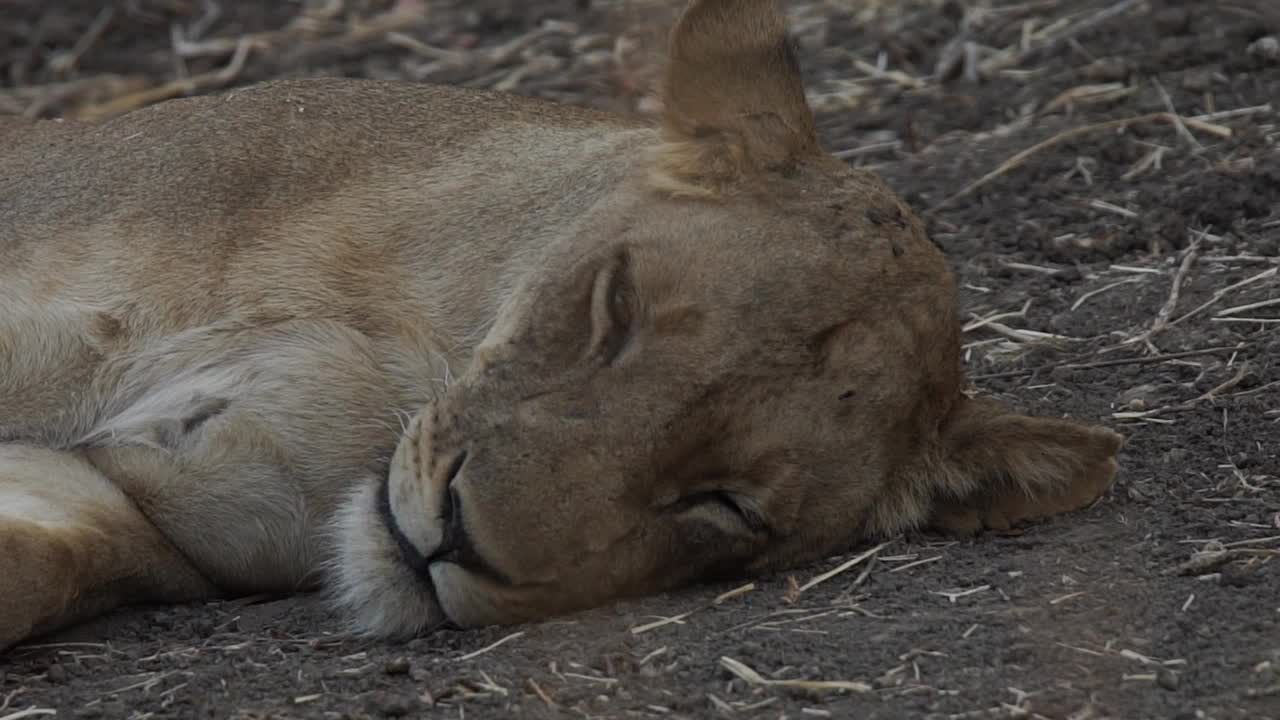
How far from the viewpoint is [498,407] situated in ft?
11.7

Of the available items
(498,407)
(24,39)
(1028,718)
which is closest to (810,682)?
(1028,718)

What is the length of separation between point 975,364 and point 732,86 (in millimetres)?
1412

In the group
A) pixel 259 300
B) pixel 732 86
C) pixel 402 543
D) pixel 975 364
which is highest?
pixel 732 86

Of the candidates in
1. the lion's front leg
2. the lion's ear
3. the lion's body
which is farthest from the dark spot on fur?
the lion's ear

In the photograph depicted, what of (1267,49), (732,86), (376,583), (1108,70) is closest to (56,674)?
(376,583)

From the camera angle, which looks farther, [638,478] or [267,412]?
[267,412]

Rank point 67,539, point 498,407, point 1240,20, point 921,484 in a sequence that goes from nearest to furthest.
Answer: point 498,407, point 67,539, point 921,484, point 1240,20

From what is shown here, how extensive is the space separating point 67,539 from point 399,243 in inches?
36.7

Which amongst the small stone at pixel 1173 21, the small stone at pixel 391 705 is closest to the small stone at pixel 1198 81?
the small stone at pixel 1173 21

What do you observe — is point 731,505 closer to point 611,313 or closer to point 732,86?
point 611,313

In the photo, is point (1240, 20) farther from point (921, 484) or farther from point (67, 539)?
point (67, 539)

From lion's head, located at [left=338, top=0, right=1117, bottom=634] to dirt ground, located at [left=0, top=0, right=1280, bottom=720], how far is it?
114mm

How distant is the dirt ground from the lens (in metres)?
3.38

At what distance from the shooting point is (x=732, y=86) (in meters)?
Result: 4.11
